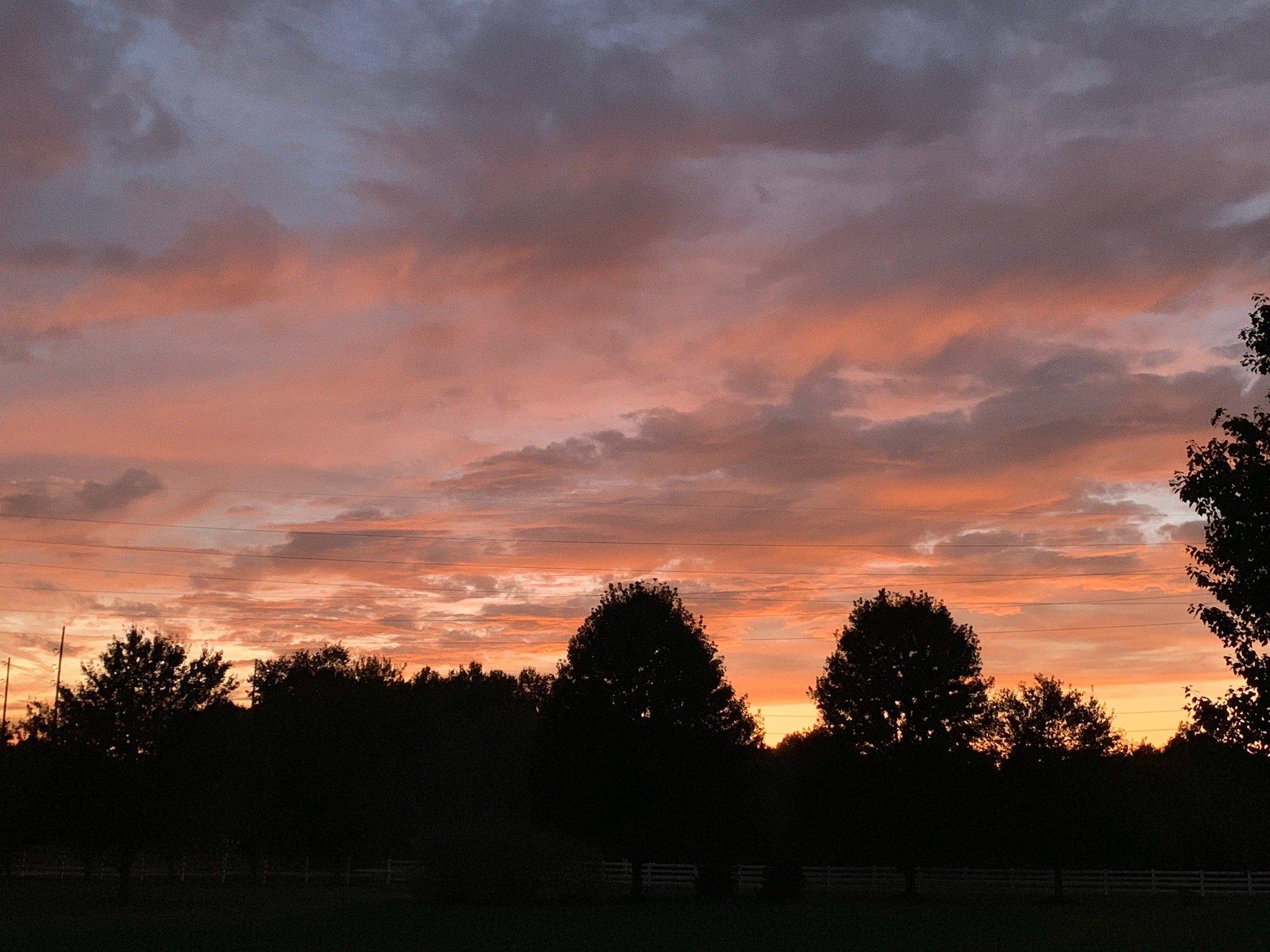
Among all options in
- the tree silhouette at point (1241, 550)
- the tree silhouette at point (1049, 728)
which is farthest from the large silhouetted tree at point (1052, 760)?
the tree silhouette at point (1241, 550)

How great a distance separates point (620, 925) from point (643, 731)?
1729 cm

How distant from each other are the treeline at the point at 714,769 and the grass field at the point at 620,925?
10.5ft

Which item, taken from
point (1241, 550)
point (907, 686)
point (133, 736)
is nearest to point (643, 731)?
point (907, 686)

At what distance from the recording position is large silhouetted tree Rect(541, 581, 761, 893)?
50.8 metres

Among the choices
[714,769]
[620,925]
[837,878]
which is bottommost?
[837,878]

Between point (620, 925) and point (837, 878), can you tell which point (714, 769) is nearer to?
point (620, 925)

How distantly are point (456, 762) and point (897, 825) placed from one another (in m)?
43.2

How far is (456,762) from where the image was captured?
87312 millimetres

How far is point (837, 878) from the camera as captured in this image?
224 ft

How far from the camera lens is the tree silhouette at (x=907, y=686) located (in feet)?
181

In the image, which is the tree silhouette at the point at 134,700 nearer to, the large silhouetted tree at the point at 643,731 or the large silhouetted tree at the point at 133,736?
the large silhouetted tree at the point at 133,736

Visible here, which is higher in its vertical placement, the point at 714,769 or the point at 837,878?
the point at 714,769

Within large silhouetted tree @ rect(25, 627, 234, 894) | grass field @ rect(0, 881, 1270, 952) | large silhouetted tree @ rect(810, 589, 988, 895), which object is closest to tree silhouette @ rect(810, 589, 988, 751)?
large silhouetted tree @ rect(810, 589, 988, 895)

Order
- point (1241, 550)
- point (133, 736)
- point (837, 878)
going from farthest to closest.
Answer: point (837, 878), point (133, 736), point (1241, 550)
